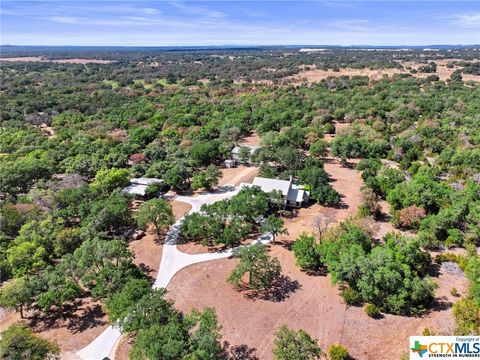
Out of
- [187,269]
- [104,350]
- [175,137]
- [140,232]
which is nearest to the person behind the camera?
[104,350]

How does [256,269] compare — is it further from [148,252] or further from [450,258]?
[450,258]

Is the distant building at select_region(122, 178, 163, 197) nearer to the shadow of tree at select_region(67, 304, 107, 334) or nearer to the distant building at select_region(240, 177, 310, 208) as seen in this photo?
the distant building at select_region(240, 177, 310, 208)

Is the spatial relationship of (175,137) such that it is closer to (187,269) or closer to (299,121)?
(299,121)

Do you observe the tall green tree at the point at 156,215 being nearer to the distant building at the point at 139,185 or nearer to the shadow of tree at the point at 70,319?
the distant building at the point at 139,185

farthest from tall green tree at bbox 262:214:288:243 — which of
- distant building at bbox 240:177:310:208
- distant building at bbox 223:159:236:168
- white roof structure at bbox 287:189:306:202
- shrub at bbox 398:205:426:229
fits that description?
distant building at bbox 223:159:236:168

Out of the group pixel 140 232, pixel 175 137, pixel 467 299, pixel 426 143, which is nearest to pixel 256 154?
pixel 175 137

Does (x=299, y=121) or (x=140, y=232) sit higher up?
(x=299, y=121)
